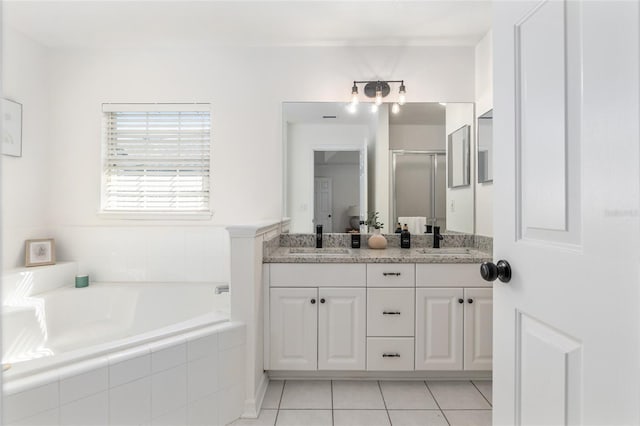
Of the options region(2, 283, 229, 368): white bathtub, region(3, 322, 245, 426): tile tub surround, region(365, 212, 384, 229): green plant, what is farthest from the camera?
region(365, 212, 384, 229): green plant

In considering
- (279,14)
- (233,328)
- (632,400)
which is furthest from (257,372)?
(279,14)

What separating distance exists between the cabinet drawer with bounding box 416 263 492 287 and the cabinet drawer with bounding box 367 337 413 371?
37 centimetres

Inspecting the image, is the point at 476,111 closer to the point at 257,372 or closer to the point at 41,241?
the point at 257,372

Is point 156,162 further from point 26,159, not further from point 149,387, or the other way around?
point 149,387

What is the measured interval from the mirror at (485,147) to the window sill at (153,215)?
2.10 metres

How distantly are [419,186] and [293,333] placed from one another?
147 cm

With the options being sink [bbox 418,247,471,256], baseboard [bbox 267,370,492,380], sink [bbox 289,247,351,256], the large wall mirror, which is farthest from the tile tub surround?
sink [bbox 418,247,471,256]

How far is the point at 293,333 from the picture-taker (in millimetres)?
1984

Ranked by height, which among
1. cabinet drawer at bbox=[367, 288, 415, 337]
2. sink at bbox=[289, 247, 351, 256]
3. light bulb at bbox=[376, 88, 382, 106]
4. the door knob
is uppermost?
light bulb at bbox=[376, 88, 382, 106]

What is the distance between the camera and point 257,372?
1820mm

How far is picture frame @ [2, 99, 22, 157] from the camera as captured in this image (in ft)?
7.25

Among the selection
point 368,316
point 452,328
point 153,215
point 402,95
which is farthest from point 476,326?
point 153,215

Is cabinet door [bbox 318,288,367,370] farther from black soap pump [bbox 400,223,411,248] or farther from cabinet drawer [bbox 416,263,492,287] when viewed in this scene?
black soap pump [bbox 400,223,411,248]

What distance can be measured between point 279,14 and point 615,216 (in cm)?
220
